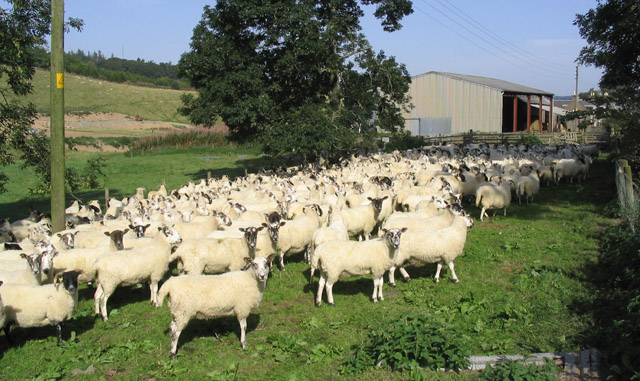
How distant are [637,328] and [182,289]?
19.8ft

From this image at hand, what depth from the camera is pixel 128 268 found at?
9.30 m

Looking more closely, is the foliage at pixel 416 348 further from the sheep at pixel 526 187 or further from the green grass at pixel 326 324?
the sheep at pixel 526 187

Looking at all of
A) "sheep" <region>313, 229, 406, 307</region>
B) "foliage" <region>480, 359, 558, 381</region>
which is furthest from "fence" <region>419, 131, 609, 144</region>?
"foliage" <region>480, 359, 558, 381</region>

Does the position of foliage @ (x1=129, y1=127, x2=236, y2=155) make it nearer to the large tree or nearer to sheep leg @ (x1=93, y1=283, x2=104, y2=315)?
the large tree

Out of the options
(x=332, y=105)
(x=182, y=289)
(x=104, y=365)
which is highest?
(x=332, y=105)

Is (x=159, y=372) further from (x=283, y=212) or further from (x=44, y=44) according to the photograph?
(x=44, y=44)

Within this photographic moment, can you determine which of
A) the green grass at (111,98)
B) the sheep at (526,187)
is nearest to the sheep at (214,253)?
the sheep at (526,187)

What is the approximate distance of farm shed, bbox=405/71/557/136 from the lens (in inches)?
2078

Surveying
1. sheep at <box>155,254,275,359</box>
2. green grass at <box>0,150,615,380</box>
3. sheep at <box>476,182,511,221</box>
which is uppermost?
sheep at <box>476,182,511,221</box>

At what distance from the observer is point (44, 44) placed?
619 inches

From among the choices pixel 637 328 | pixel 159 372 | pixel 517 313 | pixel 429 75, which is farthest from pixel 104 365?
pixel 429 75

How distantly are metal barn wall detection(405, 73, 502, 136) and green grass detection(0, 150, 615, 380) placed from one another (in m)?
42.1

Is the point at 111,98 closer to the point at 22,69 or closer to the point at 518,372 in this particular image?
the point at 22,69

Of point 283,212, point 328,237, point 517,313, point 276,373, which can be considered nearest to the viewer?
point 276,373
